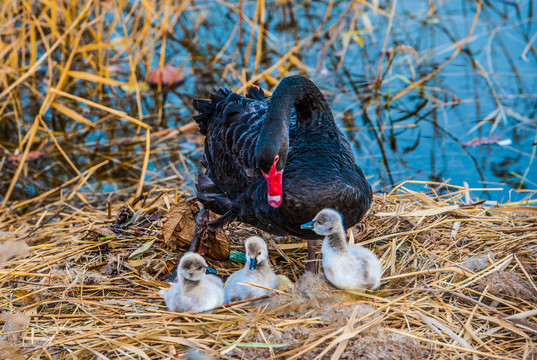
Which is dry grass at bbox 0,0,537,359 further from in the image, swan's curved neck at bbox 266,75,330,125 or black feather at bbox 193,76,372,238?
swan's curved neck at bbox 266,75,330,125

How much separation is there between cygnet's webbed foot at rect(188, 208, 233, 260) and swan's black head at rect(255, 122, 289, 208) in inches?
24.6

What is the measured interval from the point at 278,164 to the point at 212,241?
0.82m

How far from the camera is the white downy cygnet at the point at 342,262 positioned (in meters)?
2.67

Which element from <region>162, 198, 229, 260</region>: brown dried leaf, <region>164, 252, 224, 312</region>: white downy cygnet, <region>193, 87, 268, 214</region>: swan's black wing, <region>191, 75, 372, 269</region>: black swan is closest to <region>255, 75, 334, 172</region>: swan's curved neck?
<region>191, 75, 372, 269</region>: black swan

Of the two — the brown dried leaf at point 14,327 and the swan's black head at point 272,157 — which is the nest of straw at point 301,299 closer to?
the brown dried leaf at point 14,327

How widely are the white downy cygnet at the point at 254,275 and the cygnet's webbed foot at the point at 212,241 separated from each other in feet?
1.61

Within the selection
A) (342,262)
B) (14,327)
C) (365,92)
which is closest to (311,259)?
(342,262)

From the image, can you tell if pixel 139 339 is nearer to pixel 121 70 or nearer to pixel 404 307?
pixel 404 307

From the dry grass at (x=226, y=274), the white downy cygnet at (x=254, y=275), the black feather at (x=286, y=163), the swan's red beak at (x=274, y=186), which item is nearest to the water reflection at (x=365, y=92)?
the dry grass at (x=226, y=274)

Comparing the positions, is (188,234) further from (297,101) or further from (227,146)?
(297,101)

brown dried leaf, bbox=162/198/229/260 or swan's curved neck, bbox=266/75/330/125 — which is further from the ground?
swan's curved neck, bbox=266/75/330/125

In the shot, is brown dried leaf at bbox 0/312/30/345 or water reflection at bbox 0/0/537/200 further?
water reflection at bbox 0/0/537/200

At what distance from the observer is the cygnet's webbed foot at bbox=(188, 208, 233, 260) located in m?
3.30

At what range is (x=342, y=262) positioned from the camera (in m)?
2.74
